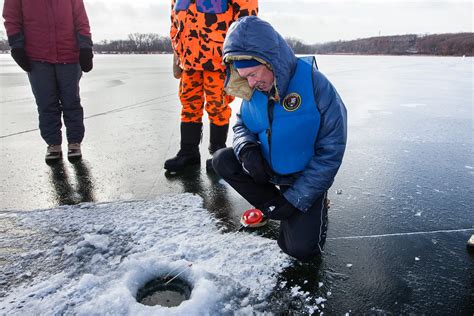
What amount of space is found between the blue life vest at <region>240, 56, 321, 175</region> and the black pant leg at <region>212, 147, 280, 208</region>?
22 cm

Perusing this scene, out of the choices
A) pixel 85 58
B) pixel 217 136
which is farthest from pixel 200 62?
pixel 85 58

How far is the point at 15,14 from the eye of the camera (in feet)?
9.95

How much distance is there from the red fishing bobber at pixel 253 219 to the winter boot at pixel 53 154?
83.8 inches

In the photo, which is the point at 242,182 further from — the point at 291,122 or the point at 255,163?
the point at 291,122

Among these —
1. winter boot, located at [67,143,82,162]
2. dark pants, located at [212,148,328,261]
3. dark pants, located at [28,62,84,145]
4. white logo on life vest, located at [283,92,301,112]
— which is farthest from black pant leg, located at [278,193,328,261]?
dark pants, located at [28,62,84,145]

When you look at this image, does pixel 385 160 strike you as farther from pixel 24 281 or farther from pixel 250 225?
pixel 24 281

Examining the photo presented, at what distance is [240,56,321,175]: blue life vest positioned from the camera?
1.68 metres

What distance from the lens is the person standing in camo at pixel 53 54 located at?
3059 millimetres

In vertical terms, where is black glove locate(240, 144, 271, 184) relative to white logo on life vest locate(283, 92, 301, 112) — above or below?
below

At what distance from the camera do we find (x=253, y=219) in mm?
2104

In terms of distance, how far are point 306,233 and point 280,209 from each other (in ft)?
0.57

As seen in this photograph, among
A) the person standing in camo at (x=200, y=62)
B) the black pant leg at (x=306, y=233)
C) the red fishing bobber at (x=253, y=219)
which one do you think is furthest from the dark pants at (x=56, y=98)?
the black pant leg at (x=306, y=233)

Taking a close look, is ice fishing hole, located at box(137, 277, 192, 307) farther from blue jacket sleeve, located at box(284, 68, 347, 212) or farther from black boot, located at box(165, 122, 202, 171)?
black boot, located at box(165, 122, 202, 171)

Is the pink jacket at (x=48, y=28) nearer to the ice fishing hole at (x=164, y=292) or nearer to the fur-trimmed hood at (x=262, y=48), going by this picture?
the fur-trimmed hood at (x=262, y=48)
